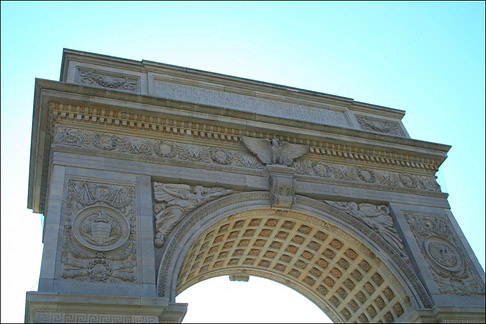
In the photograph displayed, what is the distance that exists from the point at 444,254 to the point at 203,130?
8.09m

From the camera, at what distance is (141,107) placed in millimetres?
14758

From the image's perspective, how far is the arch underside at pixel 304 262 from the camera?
14789 millimetres

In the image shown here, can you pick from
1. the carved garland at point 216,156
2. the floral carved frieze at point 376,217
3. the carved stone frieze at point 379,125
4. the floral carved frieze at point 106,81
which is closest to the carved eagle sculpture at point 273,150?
the carved garland at point 216,156

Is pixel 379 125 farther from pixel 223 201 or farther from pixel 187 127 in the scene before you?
pixel 223 201

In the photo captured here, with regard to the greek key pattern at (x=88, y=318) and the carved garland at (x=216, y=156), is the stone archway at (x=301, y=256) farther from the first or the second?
the greek key pattern at (x=88, y=318)

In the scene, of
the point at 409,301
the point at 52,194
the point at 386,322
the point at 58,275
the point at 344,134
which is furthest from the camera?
the point at 344,134

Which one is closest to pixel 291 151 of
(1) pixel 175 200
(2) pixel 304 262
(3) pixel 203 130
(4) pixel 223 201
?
(3) pixel 203 130

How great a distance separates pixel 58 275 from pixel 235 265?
715 cm

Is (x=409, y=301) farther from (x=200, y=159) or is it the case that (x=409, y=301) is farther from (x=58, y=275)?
(x=58, y=275)

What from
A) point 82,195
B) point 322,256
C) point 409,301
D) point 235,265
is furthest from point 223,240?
point 409,301

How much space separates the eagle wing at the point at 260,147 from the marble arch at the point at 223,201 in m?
0.04

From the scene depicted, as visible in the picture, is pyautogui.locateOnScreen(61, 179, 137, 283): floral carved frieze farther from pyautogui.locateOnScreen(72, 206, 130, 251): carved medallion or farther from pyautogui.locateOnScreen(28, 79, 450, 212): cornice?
pyautogui.locateOnScreen(28, 79, 450, 212): cornice

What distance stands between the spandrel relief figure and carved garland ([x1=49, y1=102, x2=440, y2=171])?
1.93 meters

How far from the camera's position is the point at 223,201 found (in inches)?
556
